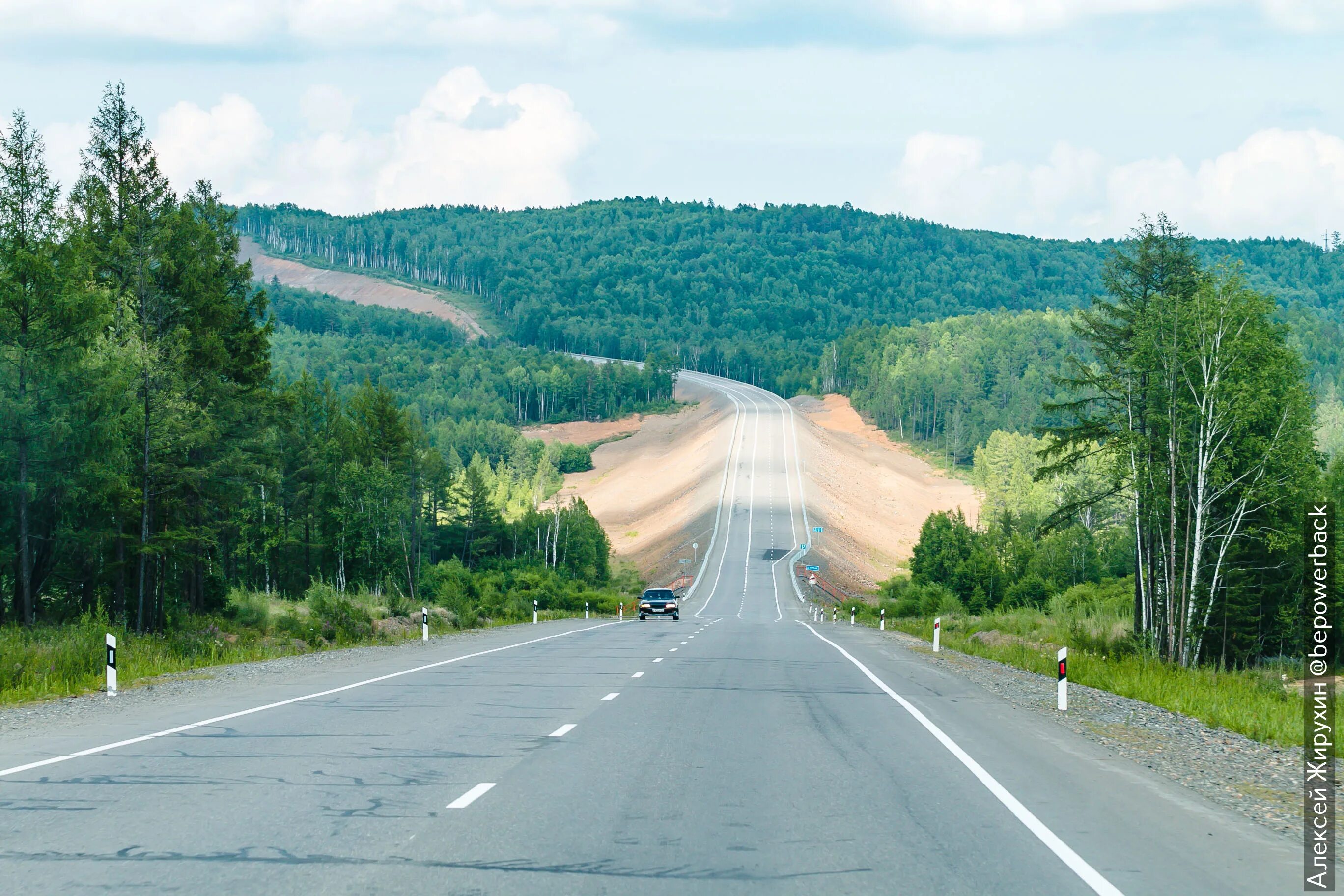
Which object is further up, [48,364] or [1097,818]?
[48,364]

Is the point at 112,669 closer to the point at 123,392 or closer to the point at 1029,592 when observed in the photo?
the point at 123,392

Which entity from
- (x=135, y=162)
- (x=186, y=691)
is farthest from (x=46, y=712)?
(x=135, y=162)

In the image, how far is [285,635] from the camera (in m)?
34.5

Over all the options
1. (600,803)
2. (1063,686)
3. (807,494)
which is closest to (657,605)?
(1063,686)

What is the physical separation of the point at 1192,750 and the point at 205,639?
24679 millimetres

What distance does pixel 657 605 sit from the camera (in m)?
59.5

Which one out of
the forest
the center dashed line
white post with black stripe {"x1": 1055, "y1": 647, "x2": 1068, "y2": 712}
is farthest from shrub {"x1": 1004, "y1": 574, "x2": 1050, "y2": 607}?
the center dashed line

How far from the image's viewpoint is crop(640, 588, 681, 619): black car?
194 ft

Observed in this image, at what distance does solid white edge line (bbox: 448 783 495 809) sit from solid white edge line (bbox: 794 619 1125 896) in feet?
13.5

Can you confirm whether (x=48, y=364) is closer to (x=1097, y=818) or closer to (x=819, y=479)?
(x=1097, y=818)

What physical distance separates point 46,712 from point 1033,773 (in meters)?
12.7

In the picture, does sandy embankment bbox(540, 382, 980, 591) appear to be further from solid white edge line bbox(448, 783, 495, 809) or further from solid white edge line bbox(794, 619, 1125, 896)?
solid white edge line bbox(448, 783, 495, 809)

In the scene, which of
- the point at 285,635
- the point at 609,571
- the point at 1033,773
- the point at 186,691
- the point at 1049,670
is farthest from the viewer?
the point at 609,571

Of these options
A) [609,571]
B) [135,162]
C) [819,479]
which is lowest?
[609,571]
